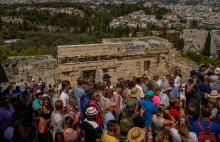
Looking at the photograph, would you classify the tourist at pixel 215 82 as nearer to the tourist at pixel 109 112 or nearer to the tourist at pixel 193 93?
the tourist at pixel 193 93

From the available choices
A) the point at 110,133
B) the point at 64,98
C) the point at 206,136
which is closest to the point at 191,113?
the point at 206,136

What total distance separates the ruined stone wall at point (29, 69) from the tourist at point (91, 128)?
9705 millimetres

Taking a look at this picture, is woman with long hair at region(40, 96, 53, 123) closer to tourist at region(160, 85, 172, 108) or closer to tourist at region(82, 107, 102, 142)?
tourist at region(82, 107, 102, 142)

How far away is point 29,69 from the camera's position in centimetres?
1598

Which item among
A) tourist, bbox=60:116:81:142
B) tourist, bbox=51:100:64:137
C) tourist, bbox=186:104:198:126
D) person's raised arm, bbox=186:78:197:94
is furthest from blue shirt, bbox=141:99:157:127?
tourist, bbox=51:100:64:137

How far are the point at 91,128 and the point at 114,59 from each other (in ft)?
34.4

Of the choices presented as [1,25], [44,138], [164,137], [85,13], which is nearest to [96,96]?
[44,138]

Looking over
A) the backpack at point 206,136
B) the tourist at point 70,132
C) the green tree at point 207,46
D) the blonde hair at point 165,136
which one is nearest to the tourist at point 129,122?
the blonde hair at point 165,136

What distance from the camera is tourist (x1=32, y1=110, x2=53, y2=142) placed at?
19.5 feet

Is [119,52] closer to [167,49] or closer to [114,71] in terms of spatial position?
[114,71]

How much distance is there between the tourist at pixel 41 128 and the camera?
5953 mm

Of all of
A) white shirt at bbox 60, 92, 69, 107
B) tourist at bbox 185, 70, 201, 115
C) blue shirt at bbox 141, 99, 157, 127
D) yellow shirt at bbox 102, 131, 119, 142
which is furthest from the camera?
white shirt at bbox 60, 92, 69, 107

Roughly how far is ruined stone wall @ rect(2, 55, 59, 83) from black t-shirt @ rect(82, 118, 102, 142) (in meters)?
9.76

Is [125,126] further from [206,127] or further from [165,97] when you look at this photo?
[165,97]
